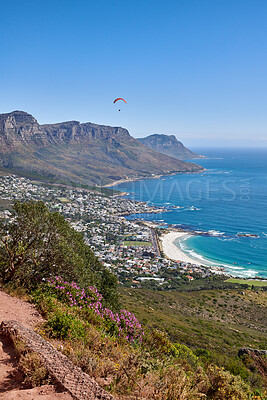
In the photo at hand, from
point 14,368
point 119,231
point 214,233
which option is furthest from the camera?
point 119,231

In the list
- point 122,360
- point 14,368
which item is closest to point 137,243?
point 122,360

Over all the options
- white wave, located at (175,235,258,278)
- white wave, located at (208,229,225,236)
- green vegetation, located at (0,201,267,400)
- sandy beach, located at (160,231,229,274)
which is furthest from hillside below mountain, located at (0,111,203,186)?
green vegetation, located at (0,201,267,400)

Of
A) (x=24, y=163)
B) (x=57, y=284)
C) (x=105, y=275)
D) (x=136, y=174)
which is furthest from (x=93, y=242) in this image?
(x=136, y=174)

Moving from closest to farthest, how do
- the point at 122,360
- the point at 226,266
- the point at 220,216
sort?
the point at 122,360
the point at 226,266
the point at 220,216

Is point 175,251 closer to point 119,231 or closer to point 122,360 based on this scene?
point 119,231

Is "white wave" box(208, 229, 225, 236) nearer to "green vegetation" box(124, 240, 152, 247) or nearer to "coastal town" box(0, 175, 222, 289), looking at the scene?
"coastal town" box(0, 175, 222, 289)

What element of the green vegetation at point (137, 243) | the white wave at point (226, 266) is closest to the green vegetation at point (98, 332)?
the white wave at point (226, 266)
